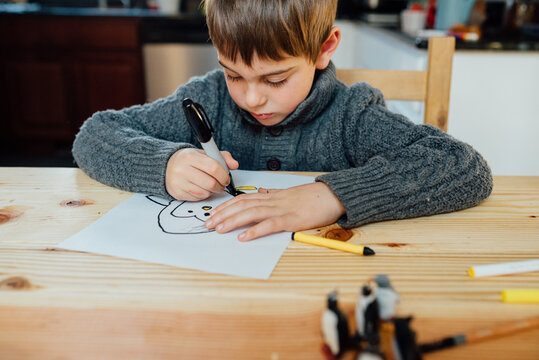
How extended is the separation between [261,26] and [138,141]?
27cm

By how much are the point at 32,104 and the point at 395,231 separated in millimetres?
2795

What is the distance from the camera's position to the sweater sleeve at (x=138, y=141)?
2.48 ft

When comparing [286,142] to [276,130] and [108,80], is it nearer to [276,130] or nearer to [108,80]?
[276,130]

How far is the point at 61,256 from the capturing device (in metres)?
0.54

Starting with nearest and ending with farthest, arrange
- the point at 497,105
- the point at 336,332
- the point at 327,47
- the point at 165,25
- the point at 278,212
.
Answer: the point at 336,332 → the point at 278,212 → the point at 327,47 → the point at 497,105 → the point at 165,25

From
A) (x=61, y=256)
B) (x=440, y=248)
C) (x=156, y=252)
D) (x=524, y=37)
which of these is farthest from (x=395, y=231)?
(x=524, y=37)

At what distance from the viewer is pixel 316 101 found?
936 mm

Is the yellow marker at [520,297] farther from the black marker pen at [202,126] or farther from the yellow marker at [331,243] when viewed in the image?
the black marker pen at [202,126]

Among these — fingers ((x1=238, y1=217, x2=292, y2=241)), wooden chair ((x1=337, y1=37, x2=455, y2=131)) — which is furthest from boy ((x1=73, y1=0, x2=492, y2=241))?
wooden chair ((x1=337, y1=37, x2=455, y2=131))

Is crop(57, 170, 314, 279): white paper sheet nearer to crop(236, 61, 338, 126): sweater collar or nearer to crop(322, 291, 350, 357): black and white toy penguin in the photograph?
crop(322, 291, 350, 357): black and white toy penguin

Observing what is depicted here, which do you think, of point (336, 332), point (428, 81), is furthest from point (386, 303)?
point (428, 81)

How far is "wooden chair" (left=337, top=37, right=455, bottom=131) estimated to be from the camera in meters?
0.98

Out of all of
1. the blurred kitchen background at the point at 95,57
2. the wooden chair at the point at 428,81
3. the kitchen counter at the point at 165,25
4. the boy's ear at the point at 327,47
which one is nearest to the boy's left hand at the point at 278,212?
the boy's ear at the point at 327,47

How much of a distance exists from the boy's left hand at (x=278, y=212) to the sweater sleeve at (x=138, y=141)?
0.15 m
